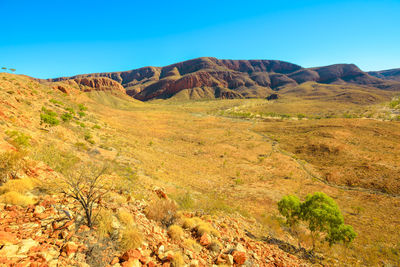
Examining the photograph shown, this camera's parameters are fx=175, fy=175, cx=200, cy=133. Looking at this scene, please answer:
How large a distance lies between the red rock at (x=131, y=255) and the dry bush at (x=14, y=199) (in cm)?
331

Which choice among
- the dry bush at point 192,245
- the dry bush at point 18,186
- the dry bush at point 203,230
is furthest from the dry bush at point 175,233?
the dry bush at point 18,186

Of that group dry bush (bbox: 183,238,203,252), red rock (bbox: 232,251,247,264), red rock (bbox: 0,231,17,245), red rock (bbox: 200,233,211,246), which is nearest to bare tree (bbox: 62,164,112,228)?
red rock (bbox: 0,231,17,245)

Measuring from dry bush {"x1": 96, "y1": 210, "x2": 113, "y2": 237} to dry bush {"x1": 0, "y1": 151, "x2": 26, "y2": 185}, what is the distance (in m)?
3.84

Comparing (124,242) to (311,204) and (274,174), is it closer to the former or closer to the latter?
(311,204)

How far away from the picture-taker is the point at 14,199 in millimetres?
4867

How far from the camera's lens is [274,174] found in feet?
77.0

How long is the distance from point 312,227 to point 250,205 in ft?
16.5

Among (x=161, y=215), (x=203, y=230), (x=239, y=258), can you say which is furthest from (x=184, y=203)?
(x=239, y=258)

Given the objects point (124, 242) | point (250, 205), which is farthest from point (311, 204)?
point (124, 242)

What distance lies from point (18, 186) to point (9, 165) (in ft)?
4.12

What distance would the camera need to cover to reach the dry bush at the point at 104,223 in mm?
4645

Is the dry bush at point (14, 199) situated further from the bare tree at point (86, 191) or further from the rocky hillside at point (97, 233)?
the bare tree at point (86, 191)

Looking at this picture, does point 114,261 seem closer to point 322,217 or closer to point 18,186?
point 18,186

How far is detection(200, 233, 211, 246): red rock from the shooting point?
5.96 meters
